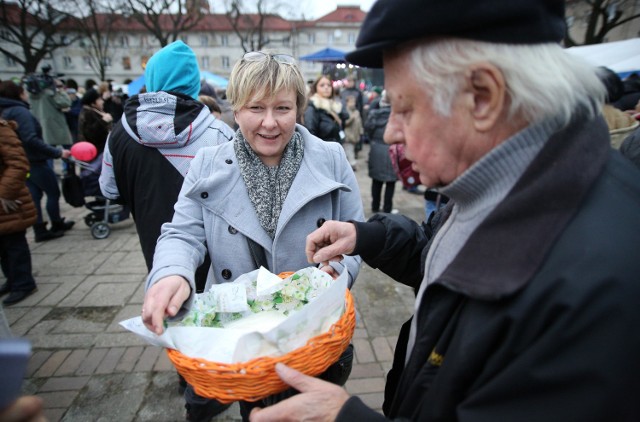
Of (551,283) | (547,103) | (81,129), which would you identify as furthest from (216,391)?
A: (81,129)

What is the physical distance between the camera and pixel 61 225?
218 inches

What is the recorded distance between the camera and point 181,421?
7.63 ft

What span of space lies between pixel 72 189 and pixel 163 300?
4.85 metres

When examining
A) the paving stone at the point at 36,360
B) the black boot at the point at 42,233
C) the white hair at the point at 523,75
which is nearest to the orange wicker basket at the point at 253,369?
the white hair at the point at 523,75

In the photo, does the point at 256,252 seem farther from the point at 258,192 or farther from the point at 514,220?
the point at 514,220

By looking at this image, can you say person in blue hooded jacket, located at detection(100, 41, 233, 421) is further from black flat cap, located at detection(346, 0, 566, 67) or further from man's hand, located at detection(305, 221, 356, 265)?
black flat cap, located at detection(346, 0, 566, 67)

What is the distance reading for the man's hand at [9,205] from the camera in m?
3.36

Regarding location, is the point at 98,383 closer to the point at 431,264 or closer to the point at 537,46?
the point at 431,264

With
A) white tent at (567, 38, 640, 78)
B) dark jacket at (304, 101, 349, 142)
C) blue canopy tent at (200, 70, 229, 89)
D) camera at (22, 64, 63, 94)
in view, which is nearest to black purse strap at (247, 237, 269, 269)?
dark jacket at (304, 101, 349, 142)

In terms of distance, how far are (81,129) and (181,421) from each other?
16.4ft

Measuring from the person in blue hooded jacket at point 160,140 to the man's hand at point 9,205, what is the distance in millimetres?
1686

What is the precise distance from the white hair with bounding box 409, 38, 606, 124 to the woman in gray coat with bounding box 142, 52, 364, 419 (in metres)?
0.89

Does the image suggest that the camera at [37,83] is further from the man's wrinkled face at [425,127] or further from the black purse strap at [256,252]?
the man's wrinkled face at [425,127]

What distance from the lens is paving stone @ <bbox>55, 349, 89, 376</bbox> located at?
106 inches
